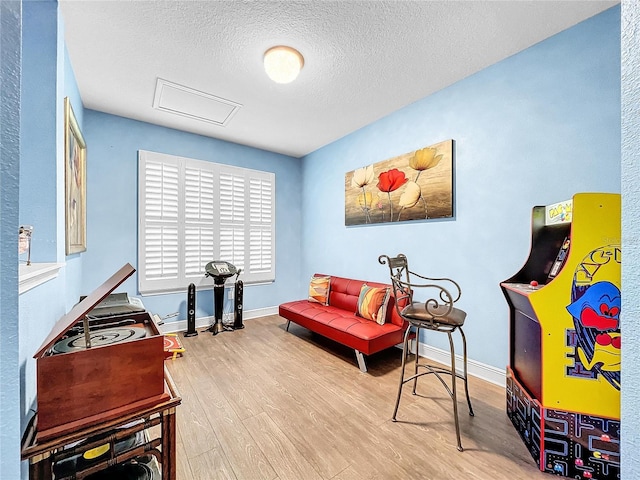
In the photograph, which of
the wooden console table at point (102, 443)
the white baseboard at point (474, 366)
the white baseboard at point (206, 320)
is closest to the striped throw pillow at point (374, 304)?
the white baseboard at point (474, 366)

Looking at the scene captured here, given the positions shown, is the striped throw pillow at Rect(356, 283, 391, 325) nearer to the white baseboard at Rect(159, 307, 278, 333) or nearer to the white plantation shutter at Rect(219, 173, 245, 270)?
the white baseboard at Rect(159, 307, 278, 333)

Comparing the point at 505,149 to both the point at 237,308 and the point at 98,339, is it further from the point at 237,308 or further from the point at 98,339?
the point at 237,308

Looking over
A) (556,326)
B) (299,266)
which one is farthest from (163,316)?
(556,326)

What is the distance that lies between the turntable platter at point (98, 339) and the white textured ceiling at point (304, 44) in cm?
209

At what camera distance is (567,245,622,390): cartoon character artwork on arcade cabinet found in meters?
1.33

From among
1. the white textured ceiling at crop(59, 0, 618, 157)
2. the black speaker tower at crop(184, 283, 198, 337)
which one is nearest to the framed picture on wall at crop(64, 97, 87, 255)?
the white textured ceiling at crop(59, 0, 618, 157)

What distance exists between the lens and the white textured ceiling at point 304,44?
1.79 meters

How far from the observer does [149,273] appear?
3512 mm

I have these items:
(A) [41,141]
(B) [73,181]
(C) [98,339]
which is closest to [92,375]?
(C) [98,339]

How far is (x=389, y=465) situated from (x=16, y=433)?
5.33ft

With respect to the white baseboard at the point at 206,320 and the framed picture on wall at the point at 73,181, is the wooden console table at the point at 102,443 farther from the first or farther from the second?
the white baseboard at the point at 206,320

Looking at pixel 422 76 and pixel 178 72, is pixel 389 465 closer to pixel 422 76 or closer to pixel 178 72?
pixel 422 76

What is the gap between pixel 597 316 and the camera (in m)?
1.35

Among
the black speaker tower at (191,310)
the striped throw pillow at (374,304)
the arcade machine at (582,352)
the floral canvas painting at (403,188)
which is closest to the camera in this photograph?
the arcade machine at (582,352)
